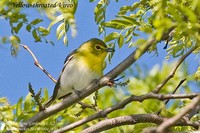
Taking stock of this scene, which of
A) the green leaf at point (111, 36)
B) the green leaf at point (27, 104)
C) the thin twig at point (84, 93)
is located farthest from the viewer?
the green leaf at point (111, 36)

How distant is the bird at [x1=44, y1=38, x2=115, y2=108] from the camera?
4.16 meters

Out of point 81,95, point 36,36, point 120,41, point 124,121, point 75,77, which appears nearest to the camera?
point 124,121

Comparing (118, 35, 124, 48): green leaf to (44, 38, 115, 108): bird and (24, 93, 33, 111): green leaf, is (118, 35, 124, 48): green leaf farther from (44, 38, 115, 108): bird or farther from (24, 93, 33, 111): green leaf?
(44, 38, 115, 108): bird

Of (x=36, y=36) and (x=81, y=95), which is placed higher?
(x=36, y=36)

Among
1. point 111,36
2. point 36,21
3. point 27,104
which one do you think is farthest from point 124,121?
point 36,21

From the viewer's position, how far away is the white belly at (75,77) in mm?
4152

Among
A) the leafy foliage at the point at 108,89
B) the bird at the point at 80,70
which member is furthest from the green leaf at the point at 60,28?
the bird at the point at 80,70

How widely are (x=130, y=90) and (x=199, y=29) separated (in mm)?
1272

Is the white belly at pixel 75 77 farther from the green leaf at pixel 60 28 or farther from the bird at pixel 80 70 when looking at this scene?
the green leaf at pixel 60 28

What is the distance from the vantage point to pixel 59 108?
267 cm

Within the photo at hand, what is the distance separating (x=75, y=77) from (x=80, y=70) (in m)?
0.08

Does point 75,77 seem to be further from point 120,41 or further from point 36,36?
point 36,36

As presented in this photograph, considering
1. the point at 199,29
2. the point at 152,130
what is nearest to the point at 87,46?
the point at 199,29

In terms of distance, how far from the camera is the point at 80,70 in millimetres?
4273
